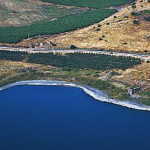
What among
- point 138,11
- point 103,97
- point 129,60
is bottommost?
point 103,97

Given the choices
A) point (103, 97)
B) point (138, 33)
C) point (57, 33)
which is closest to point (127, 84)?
point (103, 97)

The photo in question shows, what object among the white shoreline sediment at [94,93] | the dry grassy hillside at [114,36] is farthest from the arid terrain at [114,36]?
the white shoreline sediment at [94,93]

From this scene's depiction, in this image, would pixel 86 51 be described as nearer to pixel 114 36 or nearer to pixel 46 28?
pixel 114 36

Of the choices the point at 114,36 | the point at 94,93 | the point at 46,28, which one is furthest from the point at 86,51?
the point at 46,28

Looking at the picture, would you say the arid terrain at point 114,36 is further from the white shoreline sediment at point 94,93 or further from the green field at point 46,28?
the white shoreline sediment at point 94,93

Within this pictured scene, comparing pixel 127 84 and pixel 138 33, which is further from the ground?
pixel 138 33

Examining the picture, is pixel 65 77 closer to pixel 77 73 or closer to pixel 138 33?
pixel 77 73

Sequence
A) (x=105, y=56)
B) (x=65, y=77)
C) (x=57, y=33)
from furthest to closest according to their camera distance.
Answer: (x=57, y=33)
(x=105, y=56)
(x=65, y=77)

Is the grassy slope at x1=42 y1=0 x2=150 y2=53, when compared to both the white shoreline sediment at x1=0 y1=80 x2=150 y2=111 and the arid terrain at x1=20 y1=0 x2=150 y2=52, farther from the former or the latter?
the white shoreline sediment at x1=0 y1=80 x2=150 y2=111

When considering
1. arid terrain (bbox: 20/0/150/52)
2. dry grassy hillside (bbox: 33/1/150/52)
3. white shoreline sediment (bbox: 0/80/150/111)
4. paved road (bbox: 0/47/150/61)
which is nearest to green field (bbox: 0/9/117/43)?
arid terrain (bbox: 20/0/150/52)
